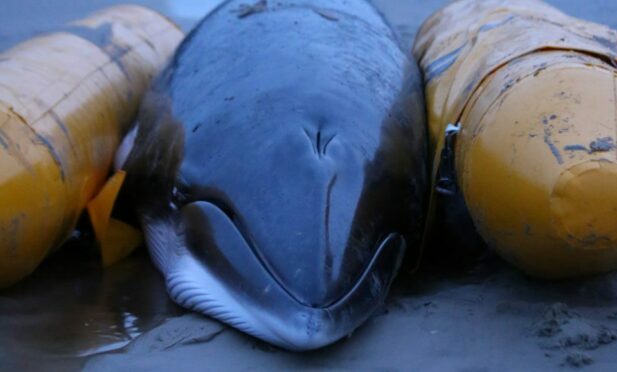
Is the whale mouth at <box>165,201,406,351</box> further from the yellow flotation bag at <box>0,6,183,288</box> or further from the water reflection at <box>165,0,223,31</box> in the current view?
the water reflection at <box>165,0,223,31</box>

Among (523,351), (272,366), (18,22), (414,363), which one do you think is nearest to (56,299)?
(272,366)

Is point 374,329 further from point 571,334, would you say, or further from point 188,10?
point 188,10

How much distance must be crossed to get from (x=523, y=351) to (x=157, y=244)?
143 centimetres

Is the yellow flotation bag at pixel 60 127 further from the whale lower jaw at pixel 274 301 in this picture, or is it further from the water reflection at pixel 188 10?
the water reflection at pixel 188 10

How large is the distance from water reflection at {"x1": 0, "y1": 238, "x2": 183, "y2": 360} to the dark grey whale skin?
15cm

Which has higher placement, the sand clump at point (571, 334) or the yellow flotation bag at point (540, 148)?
the yellow flotation bag at point (540, 148)

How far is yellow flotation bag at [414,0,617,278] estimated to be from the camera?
2.90m

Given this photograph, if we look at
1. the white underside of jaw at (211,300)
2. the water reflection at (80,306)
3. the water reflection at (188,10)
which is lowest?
the water reflection at (188,10)

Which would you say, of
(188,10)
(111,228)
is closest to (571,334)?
(111,228)

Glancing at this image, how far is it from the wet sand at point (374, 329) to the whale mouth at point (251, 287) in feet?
0.22

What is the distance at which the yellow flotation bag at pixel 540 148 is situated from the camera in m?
2.90

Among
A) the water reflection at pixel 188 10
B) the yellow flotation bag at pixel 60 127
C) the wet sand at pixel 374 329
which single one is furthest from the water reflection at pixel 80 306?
the water reflection at pixel 188 10

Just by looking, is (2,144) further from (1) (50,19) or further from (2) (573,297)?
(1) (50,19)

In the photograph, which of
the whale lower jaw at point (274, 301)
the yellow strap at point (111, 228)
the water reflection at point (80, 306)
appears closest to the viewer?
the whale lower jaw at point (274, 301)
